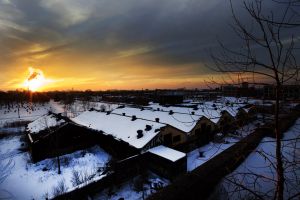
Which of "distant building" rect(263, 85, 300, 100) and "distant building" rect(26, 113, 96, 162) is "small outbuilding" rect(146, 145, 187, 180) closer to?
"distant building" rect(26, 113, 96, 162)

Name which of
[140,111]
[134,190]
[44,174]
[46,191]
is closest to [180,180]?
[134,190]

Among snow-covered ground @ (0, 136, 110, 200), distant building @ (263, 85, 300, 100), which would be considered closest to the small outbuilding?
snow-covered ground @ (0, 136, 110, 200)

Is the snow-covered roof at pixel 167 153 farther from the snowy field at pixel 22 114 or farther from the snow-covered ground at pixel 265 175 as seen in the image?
the snowy field at pixel 22 114

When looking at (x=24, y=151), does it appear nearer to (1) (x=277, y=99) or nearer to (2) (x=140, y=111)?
(2) (x=140, y=111)

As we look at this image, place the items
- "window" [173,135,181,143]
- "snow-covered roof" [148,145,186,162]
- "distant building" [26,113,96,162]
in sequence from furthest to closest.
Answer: "window" [173,135,181,143] < "distant building" [26,113,96,162] < "snow-covered roof" [148,145,186,162]

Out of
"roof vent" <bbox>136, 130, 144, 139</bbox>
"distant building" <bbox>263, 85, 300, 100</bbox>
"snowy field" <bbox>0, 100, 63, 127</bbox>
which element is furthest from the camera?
"snowy field" <bbox>0, 100, 63, 127</bbox>

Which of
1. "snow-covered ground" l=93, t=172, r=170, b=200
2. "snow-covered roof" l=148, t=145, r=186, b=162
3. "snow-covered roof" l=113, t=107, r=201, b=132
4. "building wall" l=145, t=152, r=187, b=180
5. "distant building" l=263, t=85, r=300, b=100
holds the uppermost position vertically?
"distant building" l=263, t=85, r=300, b=100

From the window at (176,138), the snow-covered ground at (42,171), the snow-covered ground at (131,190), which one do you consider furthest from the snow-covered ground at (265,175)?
the snow-covered ground at (42,171)
